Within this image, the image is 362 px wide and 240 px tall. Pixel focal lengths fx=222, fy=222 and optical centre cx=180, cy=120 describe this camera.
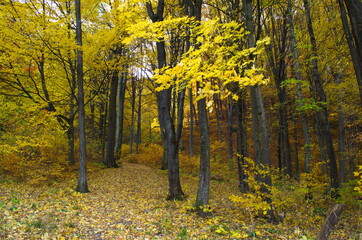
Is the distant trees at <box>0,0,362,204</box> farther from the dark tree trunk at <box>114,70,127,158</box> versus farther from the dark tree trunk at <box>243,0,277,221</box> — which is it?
the dark tree trunk at <box>114,70,127,158</box>

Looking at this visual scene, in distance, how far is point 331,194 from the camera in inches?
307

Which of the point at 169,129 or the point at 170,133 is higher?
the point at 169,129

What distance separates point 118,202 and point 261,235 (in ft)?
14.0

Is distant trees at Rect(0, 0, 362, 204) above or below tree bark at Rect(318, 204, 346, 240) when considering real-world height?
above

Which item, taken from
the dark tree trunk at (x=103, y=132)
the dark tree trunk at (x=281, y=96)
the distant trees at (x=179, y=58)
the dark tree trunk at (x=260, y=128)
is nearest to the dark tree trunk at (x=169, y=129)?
the distant trees at (x=179, y=58)

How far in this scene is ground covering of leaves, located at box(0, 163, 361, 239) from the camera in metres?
4.35

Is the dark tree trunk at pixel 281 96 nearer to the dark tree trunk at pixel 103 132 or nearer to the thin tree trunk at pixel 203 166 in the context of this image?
the thin tree trunk at pixel 203 166

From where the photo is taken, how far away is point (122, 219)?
5.32m

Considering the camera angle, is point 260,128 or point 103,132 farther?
point 103,132

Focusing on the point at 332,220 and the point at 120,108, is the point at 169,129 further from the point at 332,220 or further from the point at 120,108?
the point at 120,108

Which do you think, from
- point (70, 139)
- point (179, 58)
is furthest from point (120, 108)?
point (179, 58)

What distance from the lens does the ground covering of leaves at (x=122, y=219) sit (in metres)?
4.35

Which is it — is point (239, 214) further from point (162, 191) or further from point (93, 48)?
point (93, 48)

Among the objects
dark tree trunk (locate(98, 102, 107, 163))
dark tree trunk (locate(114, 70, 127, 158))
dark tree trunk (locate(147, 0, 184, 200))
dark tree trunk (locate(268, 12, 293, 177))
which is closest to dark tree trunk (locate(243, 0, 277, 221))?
dark tree trunk (locate(147, 0, 184, 200))
